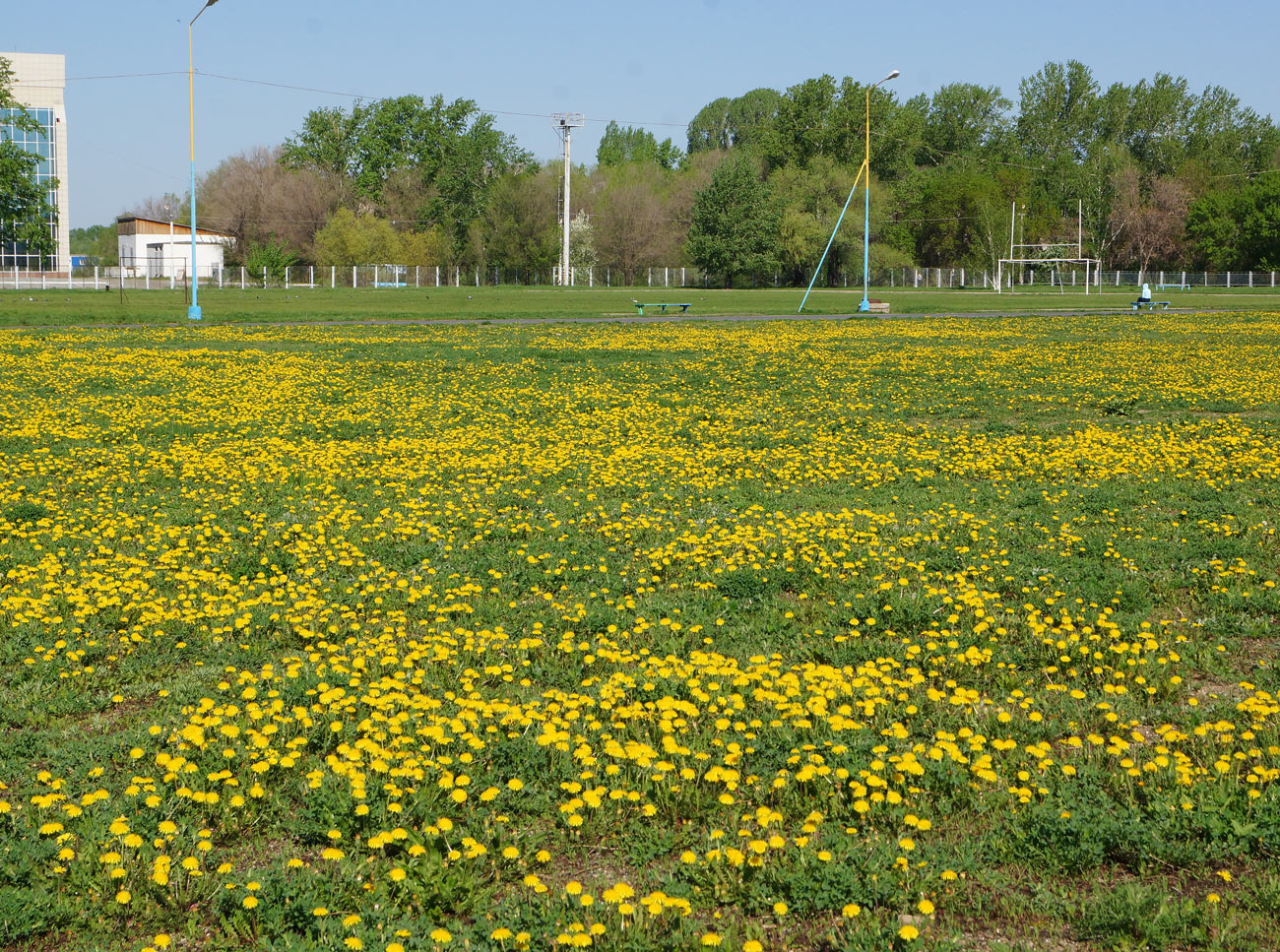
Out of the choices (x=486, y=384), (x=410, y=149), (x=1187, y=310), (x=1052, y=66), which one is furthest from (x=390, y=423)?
(x=1052, y=66)

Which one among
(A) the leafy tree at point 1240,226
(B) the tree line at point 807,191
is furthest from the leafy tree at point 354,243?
(A) the leafy tree at point 1240,226

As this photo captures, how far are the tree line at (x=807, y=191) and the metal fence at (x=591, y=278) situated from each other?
144cm

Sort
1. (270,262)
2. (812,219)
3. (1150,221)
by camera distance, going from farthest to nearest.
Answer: (1150,221) < (812,219) < (270,262)

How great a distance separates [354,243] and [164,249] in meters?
21.2

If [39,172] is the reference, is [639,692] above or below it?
below

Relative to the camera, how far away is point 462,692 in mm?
5488

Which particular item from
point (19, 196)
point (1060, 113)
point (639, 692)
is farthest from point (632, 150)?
point (639, 692)

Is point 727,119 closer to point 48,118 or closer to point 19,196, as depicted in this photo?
point 48,118

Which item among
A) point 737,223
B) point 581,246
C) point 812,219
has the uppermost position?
point 812,219

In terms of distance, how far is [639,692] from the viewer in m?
5.48

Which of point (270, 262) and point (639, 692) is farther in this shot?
point (270, 262)

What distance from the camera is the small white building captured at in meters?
93.8

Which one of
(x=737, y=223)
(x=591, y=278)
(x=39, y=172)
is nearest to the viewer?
(x=737, y=223)

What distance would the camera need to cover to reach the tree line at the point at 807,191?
A: 9631 cm
